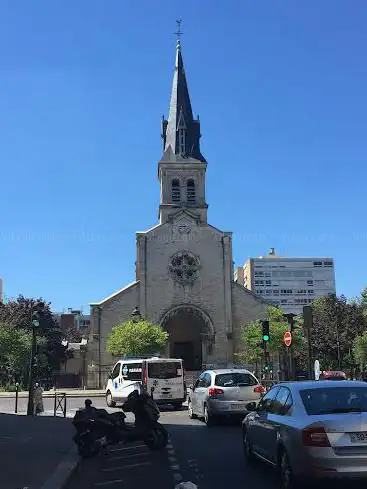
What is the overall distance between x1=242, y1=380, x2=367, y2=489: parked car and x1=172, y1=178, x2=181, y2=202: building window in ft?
172

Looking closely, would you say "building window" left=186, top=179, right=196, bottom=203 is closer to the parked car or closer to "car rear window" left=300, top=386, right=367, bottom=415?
the parked car

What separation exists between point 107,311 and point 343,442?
4972 centimetres

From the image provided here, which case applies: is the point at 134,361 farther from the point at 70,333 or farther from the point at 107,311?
the point at 70,333

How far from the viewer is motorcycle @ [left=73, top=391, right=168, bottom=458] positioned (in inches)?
437

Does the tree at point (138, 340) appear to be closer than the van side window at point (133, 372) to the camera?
No

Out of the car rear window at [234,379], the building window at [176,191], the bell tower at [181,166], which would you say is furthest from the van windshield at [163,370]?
the building window at [176,191]

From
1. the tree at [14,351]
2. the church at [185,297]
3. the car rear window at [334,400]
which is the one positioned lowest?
the car rear window at [334,400]

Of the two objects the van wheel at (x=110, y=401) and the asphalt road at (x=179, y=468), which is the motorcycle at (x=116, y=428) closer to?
the asphalt road at (x=179, y=468)

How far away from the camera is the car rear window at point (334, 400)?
7.53 m

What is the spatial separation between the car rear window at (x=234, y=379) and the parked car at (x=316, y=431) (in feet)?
27.1

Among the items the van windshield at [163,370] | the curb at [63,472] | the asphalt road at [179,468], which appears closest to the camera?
the curb at [63,472]

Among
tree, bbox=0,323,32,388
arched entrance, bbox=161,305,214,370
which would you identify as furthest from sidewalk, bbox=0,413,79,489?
arched entrance, bbox=161,305,214,370

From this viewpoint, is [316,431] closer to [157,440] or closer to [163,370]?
[157,440]

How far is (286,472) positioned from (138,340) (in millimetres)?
41525
